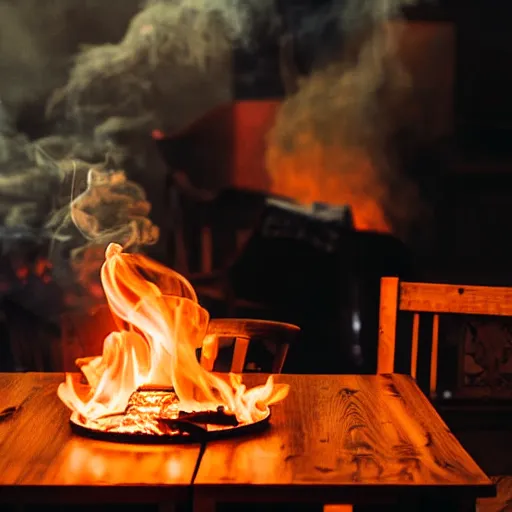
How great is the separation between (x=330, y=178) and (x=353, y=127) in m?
0.24

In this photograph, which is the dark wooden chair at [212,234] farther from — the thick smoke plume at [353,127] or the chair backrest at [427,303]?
the chair backrest at [427,303]

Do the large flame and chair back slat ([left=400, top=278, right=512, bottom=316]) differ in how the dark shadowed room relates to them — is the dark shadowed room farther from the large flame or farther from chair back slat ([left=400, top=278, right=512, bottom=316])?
the large flame

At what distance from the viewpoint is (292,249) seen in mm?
3764

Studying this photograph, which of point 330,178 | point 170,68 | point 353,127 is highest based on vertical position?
point 170,68

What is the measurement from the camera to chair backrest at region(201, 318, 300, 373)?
2.84m

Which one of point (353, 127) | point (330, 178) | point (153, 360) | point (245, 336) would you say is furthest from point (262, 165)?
point (153, 360)

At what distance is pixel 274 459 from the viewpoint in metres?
1.77

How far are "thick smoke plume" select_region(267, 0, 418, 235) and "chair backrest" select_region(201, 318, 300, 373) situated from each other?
3.25ft

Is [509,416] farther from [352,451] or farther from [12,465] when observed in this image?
[12,465]
